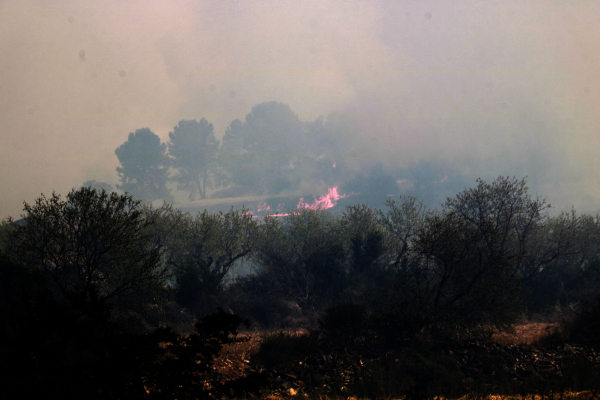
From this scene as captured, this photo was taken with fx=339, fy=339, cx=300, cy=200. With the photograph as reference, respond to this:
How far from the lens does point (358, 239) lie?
144ft

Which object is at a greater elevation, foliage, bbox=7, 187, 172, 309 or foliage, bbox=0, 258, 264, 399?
foliage, bbox=7, 187, 172, 309

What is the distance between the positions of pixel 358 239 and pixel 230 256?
1732cm

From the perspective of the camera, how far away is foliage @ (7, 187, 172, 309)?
22.0 m

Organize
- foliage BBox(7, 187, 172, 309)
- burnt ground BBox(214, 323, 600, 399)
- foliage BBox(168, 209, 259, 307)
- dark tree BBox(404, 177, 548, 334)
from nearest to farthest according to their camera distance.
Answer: burnt ground BBox(214, 323, 600, 399) → dark tree BBox(404, 177, 548, 334) → foliage BBox(7, 187, 172, 309) → foliage BBox(168, 209, 259, 307)

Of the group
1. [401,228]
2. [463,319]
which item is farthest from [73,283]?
[401,228]

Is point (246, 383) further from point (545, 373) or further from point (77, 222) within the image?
point (77, 222)

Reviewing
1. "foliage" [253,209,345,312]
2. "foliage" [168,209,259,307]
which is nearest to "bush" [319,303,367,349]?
"foliage" [253,209,345,312]

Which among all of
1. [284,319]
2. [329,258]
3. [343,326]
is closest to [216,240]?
[329,258]

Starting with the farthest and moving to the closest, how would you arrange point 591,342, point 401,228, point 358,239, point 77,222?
point 401,228
point 358,239
point 77,222
point 591,342

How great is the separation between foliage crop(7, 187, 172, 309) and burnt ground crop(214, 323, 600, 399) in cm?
974

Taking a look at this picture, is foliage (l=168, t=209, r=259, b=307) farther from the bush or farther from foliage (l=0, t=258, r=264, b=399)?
foliage (l=0, t=258, r=264, b=399)

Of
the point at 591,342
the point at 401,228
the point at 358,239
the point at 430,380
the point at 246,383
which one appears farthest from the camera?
the point at 401,228

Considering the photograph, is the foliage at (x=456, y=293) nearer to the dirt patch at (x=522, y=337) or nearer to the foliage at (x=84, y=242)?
the dirt patch at (x=522, y=337)

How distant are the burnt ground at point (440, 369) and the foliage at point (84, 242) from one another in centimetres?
974
